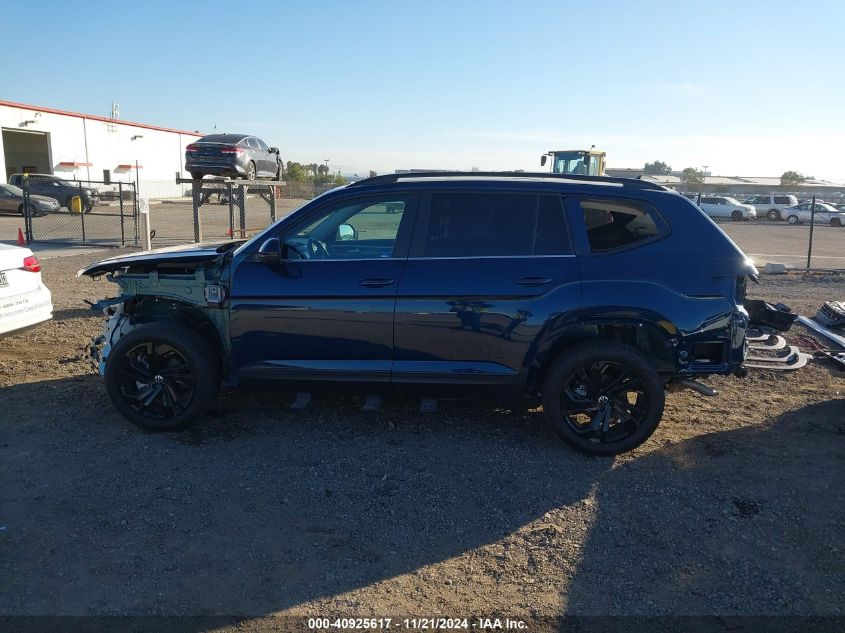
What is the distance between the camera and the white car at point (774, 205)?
41.6 m

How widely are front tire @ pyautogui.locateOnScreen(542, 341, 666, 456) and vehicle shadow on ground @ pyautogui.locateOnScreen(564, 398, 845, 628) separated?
0.24 metres

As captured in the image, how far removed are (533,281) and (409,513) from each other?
5.76 feet

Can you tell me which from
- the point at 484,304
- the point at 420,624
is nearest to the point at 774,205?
the point at 484,304

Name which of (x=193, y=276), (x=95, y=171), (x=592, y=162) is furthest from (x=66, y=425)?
(x=95, y=171)

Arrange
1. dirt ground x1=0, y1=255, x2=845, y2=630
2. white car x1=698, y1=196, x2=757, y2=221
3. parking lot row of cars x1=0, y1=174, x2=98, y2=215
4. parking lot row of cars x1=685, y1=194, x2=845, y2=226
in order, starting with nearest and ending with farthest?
dirt ground x1=0, y1=255, x2=845, y2=630 < parking lot row of cars x1=0, y1=174, x2=98, y2=215 < parking lot row of cars x1=685, y1=194, x2=845, y2=226 < white car x1=698, y1=196, x2=757, y2=221

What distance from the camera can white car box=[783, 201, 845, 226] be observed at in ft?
123

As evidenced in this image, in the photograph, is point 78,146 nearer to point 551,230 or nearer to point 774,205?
point 774,205

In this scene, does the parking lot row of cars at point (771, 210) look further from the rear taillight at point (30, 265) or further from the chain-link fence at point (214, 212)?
the rear taillight at point (30, 265)

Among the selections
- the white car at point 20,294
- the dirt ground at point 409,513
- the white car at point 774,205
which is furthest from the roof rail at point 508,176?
the white car at point 774,205

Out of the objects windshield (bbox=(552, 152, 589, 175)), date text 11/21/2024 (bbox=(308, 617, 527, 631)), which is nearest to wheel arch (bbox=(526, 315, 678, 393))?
date text 11/21/2024 (bbox=(308, 617, 527, 631))

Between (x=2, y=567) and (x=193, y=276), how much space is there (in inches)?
90.9

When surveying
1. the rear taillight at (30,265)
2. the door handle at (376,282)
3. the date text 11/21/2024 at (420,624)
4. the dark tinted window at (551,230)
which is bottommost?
the date text 11/21/2024 at (420,624)

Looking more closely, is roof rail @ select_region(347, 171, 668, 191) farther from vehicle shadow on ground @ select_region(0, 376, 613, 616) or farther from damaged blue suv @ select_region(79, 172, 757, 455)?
vehicle shadow on ground @ select_region(0, 376, 613, 616)

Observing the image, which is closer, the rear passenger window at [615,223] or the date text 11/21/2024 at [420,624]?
the date text 11/21/2024 at [420,624]
